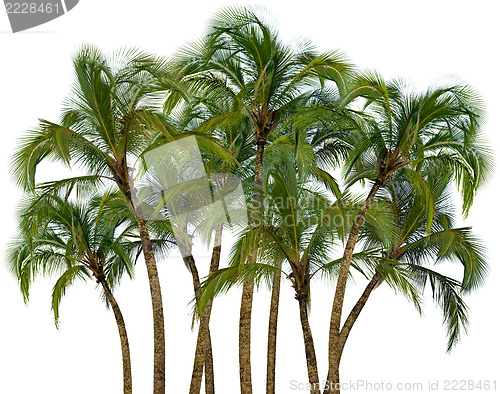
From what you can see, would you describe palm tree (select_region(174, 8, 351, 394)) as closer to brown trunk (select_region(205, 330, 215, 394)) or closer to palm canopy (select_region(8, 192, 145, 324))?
brown trunk (select_region(205, 330, 215, 394))

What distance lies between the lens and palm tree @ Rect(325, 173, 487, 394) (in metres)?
13.6

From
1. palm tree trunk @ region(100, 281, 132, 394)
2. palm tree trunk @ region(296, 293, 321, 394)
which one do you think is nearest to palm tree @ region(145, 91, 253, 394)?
palm tree trunk @ region(100, 281, 132, 394)

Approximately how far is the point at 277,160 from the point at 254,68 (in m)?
1.87

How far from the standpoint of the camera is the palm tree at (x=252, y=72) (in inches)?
500

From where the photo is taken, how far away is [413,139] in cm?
1212

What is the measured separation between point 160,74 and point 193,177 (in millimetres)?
2571

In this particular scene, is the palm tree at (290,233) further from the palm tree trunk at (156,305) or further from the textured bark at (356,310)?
the palm tree trunk at (156,305)

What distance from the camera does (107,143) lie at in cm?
1245

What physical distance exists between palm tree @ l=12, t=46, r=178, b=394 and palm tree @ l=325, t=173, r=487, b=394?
178 inches

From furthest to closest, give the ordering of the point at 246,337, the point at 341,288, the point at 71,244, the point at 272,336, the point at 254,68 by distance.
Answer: the point at 71,244 → the point at 272,336 → the point at 254,68 → the point at 246,337 → the point at 341,288

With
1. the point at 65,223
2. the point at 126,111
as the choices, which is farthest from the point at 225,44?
the point at 65,223

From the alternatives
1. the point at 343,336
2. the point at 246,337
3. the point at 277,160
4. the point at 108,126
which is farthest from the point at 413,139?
the point at 108,126

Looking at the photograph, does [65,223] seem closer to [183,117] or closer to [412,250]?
[183,117]

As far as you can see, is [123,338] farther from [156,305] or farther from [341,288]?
[341,288]
